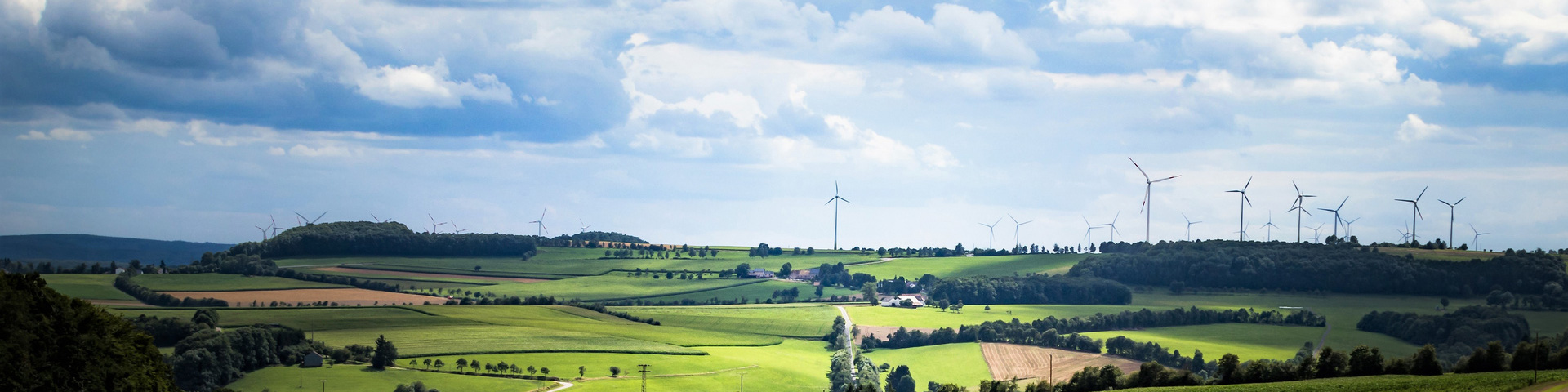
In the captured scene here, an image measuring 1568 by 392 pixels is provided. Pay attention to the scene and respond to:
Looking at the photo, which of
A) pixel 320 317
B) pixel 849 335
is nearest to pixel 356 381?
pixel 320 317

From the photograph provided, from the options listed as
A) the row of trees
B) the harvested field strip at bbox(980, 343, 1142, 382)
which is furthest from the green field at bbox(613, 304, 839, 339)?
the harvested field strip at bbox(980, 343, 1142, 382)

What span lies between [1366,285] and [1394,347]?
4920 cm

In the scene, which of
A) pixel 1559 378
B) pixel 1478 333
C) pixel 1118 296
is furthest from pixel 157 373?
pixel 1118 296

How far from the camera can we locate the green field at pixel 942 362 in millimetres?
124375

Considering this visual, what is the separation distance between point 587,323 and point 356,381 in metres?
53.1

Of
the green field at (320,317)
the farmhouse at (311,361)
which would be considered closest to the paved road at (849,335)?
the green field at (320,317)

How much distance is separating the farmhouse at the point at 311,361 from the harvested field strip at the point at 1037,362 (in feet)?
226

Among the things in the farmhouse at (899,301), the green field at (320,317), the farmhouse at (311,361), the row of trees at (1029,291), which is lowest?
the farmhouse at (311,361)

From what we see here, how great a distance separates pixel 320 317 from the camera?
138125 millimetres

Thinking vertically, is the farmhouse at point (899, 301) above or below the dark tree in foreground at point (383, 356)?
above

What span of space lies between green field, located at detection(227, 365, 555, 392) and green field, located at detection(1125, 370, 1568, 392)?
6014cm

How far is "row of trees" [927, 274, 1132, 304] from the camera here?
192m

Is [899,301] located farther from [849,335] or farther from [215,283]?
[215,283]

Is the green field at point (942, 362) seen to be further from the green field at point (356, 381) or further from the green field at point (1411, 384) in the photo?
the green field at point (1411, 384)
